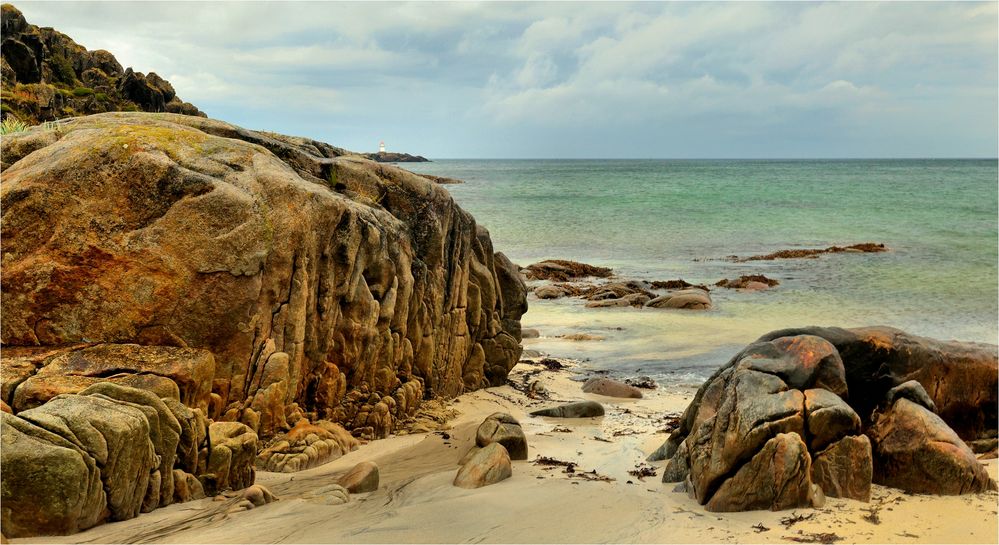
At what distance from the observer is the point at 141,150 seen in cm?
895

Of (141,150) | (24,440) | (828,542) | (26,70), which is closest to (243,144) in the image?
(141,150)

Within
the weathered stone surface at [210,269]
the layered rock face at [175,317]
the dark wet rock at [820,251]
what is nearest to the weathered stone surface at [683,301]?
the dark wet rock at [820,251]

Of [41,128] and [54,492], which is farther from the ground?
[41,128]

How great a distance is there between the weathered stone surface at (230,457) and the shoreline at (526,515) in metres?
0.30

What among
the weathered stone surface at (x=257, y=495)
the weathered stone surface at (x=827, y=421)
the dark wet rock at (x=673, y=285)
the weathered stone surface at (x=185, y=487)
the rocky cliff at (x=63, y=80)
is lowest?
the dark wet rock at (x=673, y=285)

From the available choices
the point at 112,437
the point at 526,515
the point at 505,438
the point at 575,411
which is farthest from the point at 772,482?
the point at 112,437

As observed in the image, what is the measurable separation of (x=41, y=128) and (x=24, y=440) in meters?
5.51

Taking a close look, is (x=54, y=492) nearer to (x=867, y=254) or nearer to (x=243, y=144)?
(x=243, y=144)

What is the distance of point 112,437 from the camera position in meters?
6.50

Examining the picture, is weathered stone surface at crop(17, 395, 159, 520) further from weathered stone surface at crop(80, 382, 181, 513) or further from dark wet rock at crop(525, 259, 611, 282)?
dark wet rock at crop(525, 259, 611, 282)

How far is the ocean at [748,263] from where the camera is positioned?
19938 millimetres

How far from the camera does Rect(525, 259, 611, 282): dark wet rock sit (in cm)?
3033

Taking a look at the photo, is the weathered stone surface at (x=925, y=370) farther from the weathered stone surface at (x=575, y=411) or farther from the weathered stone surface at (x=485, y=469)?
the weathered stone surface at (x=575, y=411)

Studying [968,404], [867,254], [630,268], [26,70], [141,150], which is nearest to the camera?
[141,150]
